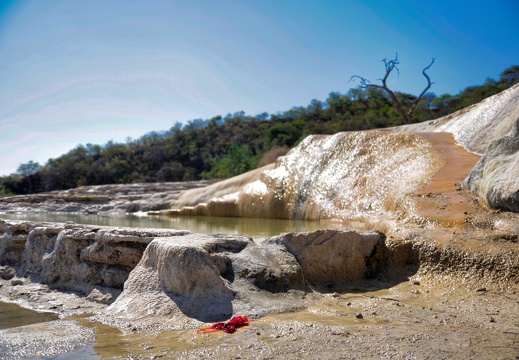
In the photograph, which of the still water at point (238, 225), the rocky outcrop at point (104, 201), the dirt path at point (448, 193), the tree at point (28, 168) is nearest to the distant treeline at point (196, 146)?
the tree at point (28, 168)

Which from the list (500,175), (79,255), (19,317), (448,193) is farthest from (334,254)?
(19,317)

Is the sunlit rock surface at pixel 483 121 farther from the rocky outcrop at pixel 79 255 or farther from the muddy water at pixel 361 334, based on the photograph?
the rocky outcrop at pixel 79 255

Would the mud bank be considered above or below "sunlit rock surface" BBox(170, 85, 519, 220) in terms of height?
below

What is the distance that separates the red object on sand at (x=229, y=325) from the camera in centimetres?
310

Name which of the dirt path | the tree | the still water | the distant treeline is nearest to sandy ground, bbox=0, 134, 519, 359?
the dirt path

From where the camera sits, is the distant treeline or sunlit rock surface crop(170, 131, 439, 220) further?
the distant treeline

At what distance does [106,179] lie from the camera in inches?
1299

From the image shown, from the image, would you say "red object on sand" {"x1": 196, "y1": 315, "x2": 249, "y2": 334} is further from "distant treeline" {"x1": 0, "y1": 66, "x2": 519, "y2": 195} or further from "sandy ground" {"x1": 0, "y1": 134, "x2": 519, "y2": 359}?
"distant treeline" {"x1": 0, "y1": 66, "x2": 519, "y2": 195}

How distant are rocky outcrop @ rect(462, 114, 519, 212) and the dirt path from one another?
0.71 ft

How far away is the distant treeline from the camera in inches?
1119

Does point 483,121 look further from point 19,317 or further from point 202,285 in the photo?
point 19,317

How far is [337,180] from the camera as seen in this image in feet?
30.5

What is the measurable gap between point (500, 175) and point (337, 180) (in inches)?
175

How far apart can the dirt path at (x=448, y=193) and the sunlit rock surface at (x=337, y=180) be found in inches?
9.3
